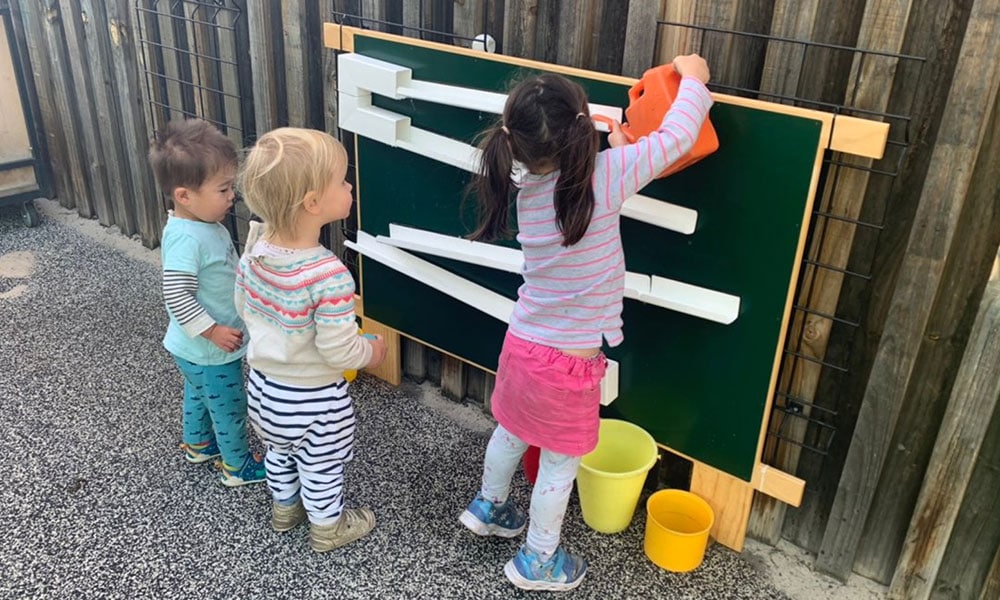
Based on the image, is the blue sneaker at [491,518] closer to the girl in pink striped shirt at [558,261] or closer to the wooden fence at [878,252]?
the girl in pink striped shirt at [558,261]

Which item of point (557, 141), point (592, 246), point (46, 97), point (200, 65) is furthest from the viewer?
point (46, 97)

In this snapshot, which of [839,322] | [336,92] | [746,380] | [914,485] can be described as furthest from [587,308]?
[336,92]

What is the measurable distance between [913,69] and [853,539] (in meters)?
1.42

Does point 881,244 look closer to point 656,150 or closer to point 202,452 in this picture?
point 656,150

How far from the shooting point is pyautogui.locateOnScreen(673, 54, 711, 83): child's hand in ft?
7.49

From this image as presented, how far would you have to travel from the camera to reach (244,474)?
308 cm

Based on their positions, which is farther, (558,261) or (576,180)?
(558,261)

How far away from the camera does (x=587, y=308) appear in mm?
2332

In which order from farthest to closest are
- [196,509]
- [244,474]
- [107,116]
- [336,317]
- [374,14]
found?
[107,116]
[374,14]
[244,474]
[196,509]
[336,317]

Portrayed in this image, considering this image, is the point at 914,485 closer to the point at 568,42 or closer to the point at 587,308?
the point at 587,308

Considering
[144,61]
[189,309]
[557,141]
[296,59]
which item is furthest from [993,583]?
[144,61]

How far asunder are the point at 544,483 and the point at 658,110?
112cm

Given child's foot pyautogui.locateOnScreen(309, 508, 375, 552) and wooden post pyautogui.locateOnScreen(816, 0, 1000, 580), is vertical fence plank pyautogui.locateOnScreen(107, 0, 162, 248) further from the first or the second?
wooden post pyautogui.locateOnScreen(816, 0, 1000, 580)

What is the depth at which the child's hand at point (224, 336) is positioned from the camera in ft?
9.01
